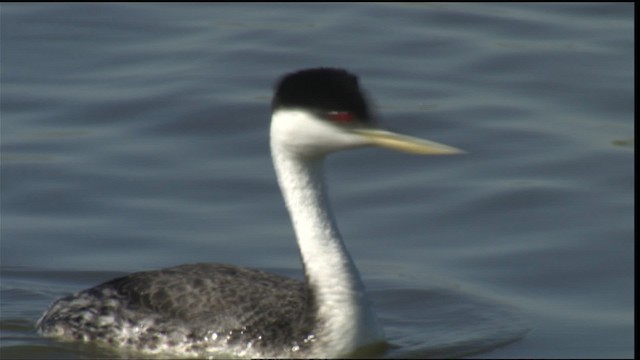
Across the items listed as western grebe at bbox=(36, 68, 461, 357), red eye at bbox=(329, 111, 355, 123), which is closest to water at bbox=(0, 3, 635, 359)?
western grebe at bbox=(36, 68, 461, 357)

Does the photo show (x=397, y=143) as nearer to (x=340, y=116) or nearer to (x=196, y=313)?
(x=340, y=116)

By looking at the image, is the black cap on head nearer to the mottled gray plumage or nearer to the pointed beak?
the pointed beak

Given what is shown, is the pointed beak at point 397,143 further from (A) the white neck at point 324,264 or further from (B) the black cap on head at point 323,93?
(A) the white neck at point 324,264

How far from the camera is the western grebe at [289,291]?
1188 cm

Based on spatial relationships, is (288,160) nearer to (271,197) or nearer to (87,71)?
(271,197)

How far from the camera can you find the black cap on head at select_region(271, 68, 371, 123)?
1185 cm

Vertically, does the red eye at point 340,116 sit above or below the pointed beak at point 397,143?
above

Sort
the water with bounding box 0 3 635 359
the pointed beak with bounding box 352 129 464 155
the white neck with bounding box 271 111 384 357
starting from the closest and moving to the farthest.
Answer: the pointed beak with bounding box 352 129 464 155 → the white neck with bounding box 271 111 384 357 → the water with bounding box 0 3 635 359

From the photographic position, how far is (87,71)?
20094 millimetres

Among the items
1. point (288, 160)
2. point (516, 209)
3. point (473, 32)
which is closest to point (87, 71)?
point (473, 32)

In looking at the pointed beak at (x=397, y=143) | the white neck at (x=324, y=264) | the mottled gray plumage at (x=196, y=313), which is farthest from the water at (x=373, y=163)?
the pointed beak at (x=397, y=143)

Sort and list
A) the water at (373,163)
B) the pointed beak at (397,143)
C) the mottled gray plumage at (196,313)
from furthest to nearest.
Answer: the water at (373,163)
the mottled gray plumage at (196,313)
the pointed beak at (397,143)

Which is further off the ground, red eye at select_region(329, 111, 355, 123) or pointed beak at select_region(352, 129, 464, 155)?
red eye at select_region(329, 111, 355, 123)

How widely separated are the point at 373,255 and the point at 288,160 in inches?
112
